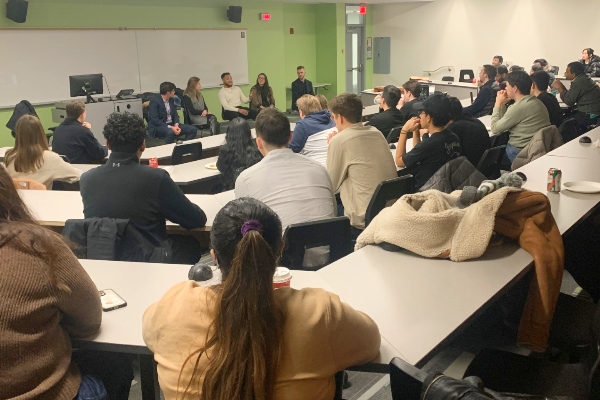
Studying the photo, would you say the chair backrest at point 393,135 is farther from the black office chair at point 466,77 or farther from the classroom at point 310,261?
the black office chair at point 466,77

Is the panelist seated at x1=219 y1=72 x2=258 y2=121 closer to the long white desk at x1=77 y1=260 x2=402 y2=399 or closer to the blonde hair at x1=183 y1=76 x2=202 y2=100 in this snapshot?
the blonde hair at x1=183 y1=76 x2=202 y2=100

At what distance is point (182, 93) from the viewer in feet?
31.5

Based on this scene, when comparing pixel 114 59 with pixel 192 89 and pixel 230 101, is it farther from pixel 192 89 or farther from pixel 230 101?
pixel 230 101

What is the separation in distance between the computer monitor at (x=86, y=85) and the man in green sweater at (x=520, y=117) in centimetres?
551

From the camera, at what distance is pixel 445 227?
7.66 feet

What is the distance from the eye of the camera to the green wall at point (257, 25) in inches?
339

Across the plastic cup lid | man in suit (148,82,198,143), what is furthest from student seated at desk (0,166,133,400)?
man in suit (148,82,198,143)

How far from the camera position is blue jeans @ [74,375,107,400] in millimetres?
1696

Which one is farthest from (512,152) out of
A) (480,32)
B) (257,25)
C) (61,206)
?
(480,32)

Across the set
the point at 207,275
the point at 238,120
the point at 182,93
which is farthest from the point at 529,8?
the point at 207,275

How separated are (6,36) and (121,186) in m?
6.44

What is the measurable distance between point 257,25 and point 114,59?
352cm

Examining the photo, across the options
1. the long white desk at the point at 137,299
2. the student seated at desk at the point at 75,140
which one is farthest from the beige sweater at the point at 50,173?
the long white desk at the point at 137,299

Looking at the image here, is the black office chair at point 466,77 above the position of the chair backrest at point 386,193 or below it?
above
